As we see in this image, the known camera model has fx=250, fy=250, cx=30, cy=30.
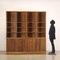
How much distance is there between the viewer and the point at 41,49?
14312mm

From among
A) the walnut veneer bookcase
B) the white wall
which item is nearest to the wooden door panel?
the walnut veneer bookcase

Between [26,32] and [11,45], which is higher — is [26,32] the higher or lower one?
the higher one

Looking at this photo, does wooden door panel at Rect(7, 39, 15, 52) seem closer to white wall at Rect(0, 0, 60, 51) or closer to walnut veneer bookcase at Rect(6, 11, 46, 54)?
walnut veneer bookcase at Rect(6, 11, 46, 54)

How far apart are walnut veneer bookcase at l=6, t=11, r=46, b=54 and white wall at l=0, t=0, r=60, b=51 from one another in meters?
0.23

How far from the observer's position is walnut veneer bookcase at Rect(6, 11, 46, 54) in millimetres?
14211

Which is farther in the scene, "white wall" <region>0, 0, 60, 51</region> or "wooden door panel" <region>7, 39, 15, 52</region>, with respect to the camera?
"white wall" <region>0, 0, 60, 51</region>

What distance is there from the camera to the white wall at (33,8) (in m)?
14.4

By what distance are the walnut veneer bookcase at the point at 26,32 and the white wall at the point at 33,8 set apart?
23cm

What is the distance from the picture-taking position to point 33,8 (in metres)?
14.5

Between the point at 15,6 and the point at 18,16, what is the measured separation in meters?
0.61

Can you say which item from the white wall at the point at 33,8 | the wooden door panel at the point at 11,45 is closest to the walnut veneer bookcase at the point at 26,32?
the wooden door panel at the point at 11,45

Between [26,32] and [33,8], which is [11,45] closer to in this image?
[26,32]

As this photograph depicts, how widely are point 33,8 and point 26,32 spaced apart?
145 cm

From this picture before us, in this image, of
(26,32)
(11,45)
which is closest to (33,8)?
(26,32)
